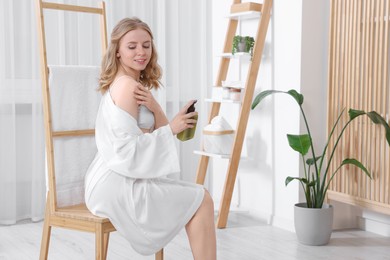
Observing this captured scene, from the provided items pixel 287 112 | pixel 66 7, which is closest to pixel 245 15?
pixel 287 112

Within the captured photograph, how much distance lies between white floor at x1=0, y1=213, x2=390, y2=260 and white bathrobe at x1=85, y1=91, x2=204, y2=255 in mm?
897

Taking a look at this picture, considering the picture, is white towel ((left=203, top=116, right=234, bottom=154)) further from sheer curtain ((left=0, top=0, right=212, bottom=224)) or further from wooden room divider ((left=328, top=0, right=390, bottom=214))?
sheer curtain ((left=0, top=0, right=212, bottom=224))

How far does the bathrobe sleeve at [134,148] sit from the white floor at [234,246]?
966mm

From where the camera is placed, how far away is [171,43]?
14.0ft

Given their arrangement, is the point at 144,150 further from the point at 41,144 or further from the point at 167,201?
the point at 41,144

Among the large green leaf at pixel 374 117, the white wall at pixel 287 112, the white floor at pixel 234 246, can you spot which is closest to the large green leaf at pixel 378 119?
the large green leaf at pixel 374 117

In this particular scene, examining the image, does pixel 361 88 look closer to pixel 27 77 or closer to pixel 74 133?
pixel 74 133

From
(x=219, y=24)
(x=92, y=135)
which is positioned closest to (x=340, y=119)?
(x=219, y=24)

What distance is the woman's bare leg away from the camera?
2.07m

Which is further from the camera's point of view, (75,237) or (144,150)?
(75,237)

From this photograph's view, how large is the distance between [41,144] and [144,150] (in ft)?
6.08

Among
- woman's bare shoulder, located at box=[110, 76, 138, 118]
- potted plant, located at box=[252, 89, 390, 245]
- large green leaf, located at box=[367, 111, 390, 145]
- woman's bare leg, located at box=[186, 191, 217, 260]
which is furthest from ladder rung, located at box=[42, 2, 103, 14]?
large green leaf, located at box=[367, 111, 390, 145]

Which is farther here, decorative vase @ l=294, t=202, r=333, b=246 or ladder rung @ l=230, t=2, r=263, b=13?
ladder rung @ l=230, t=2, r=263, b=13

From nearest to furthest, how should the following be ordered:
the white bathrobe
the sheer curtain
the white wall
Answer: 1. the white bathrobe
2. the white wall
3. the sheer curtain
